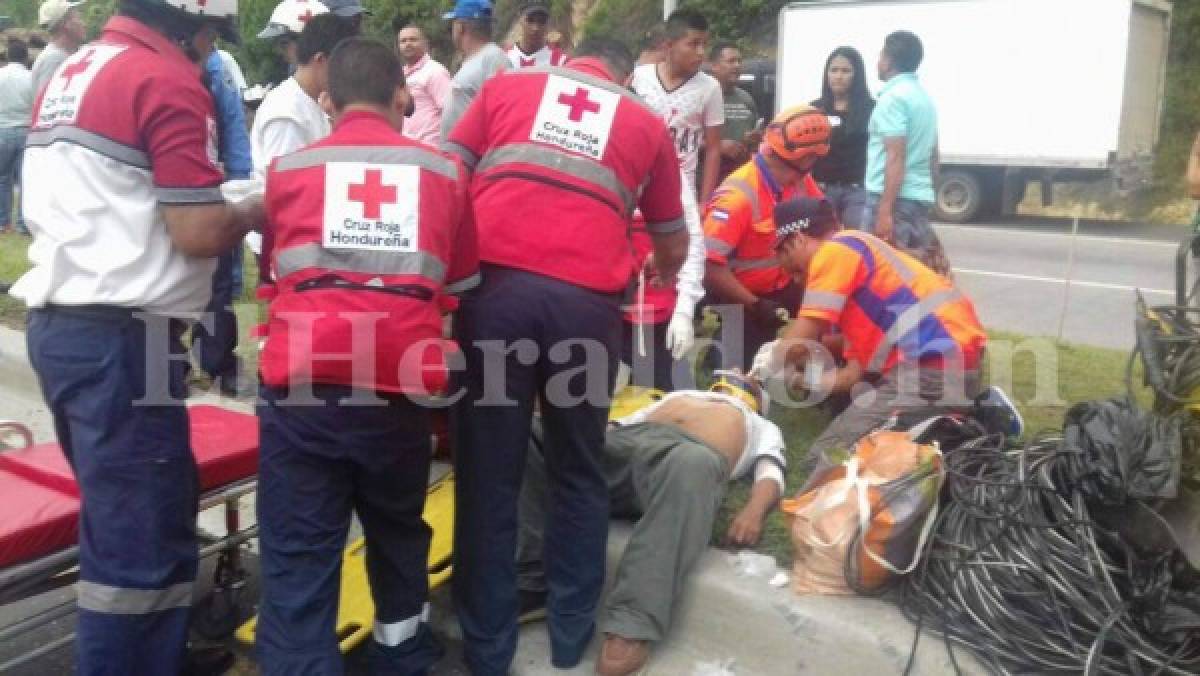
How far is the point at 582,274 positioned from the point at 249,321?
167 inches

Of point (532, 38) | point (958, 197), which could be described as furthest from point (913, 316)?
point (958, 197)

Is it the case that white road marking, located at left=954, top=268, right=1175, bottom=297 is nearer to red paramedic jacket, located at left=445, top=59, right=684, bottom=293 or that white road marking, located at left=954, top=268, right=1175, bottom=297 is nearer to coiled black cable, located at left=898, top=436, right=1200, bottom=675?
coiled black cable, located at left=898, top=436, right=1200, bottom=675

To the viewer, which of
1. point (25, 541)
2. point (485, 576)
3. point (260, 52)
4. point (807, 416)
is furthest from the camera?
point (260, 52)

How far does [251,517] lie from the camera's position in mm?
4531

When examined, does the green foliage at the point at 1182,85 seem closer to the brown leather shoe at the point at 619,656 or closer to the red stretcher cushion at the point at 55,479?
the brown leather shoe at the point at 619,656

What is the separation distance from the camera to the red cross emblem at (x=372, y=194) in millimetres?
2691

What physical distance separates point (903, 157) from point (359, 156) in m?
4.22

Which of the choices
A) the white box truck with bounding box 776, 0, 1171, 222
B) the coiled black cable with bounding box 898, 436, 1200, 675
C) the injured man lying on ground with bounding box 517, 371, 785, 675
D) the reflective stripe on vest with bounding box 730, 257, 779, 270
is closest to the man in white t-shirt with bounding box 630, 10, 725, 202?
the reflective stripe on vest with bounding box 730, 257, 779, 270

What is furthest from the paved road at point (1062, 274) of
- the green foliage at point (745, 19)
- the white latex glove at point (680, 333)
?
the green foliage at point (745, 19)

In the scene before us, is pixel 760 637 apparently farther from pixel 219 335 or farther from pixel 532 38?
pixel 532 38

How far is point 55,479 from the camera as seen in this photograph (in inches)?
128

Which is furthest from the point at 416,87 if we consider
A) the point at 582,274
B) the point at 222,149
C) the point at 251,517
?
the point at 582,274

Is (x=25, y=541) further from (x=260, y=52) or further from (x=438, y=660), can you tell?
(x=260, y=52)

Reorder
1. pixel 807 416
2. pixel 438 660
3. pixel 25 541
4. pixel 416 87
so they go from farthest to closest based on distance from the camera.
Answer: pixel 416 87
pixel 807 416
pixel 438 660
pixel 25 541
